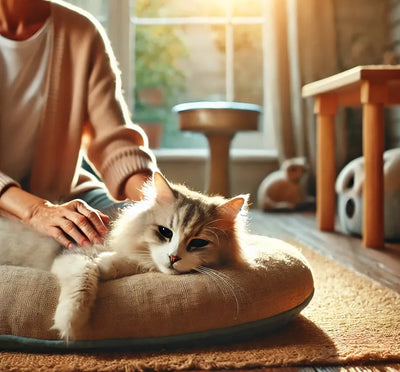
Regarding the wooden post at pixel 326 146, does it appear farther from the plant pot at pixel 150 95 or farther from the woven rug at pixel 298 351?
the plant pot at pixel 150 95

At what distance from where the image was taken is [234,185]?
4.69 metres

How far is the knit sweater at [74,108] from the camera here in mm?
1766

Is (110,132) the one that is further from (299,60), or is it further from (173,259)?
(299,60)

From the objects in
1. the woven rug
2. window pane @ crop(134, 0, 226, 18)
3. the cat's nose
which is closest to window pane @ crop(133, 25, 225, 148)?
window pane @ crop(134, 0, 226, 18)

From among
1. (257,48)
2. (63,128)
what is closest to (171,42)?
(257,48)

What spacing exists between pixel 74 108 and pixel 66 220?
1.99 ft

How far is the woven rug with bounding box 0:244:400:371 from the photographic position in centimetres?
113

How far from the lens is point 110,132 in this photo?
172 cm

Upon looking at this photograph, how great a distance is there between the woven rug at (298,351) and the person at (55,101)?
0.61 meters

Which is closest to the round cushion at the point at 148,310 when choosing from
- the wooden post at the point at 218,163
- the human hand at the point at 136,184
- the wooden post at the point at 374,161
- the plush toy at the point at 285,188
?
the human hand at the point at 136,184

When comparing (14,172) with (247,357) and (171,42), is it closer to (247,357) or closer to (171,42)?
(247,357)

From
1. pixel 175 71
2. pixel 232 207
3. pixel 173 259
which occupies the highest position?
pixel 175 71

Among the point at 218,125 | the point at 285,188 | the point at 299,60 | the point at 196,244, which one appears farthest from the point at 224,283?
the point at 299,60

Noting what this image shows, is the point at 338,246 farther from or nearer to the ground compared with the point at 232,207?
nearer to the ground
